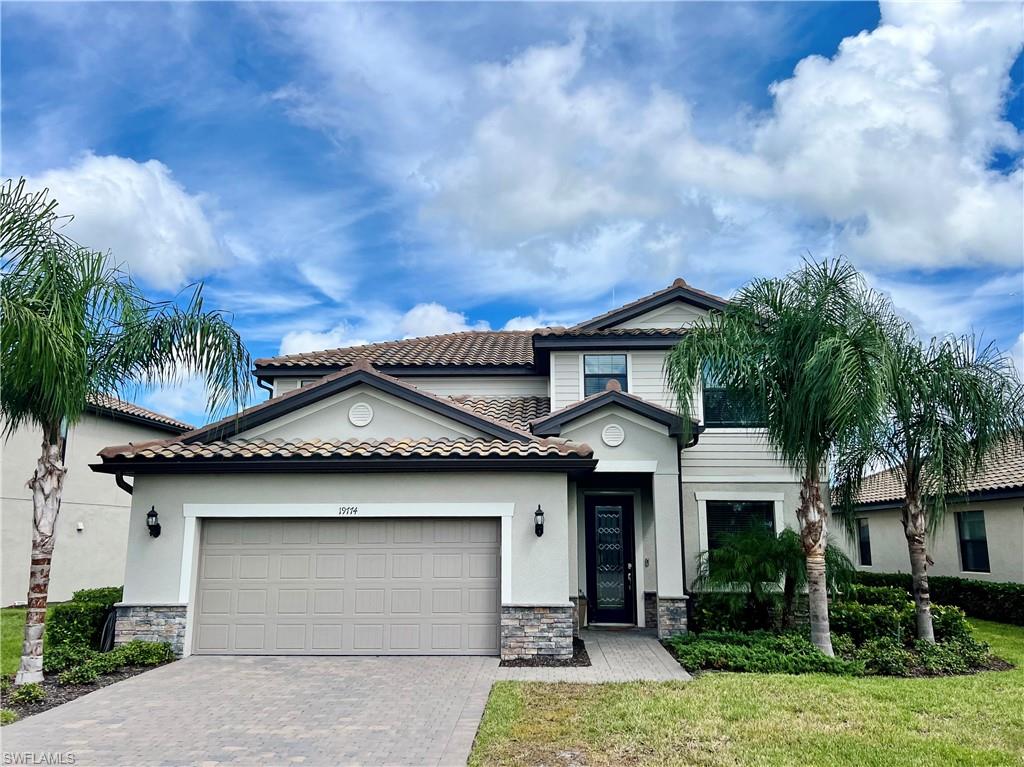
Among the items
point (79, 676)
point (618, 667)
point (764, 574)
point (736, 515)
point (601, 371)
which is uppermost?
point (601, 371)

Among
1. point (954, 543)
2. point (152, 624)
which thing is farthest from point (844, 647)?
point (152, 624)

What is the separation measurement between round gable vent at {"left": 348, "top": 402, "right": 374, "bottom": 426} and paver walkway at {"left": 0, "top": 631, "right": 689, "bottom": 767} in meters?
3.99

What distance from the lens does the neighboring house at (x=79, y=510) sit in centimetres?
1675

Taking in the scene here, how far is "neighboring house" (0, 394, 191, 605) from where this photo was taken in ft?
55.0

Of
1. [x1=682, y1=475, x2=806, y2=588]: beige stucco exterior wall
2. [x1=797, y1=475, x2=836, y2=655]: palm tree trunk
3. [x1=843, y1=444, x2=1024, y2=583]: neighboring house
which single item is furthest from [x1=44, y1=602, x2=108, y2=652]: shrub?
[x1=843, y1=444, x2=1024, y2=583]: neighboring house

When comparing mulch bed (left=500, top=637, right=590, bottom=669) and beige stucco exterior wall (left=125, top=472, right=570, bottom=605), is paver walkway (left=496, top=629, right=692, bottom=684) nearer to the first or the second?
mulch bed (left=500, top=637, right=590, bottom=669)

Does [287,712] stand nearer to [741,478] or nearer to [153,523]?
[153,523]

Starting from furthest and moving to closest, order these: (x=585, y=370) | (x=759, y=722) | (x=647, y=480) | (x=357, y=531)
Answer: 1. (x=585, y=370)
2. (x=647, y=480)
3. (x=357, y=531)
4. (x=759, y=722)

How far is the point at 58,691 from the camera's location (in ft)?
27.7

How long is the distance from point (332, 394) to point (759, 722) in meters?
8.53

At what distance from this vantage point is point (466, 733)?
672cm

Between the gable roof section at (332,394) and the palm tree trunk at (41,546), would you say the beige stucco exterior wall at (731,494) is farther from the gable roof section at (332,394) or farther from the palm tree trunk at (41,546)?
the palm tree trunk at (41,546)

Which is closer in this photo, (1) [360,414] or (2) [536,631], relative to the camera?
(2) [536,631]

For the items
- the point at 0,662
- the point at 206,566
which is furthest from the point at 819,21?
the point at 0,662
